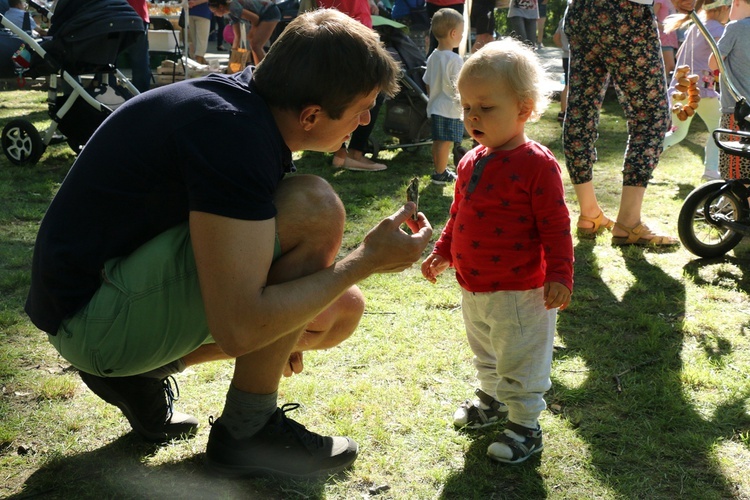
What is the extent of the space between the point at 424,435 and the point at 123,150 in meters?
1.24

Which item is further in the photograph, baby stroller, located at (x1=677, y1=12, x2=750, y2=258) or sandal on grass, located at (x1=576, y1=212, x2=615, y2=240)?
sandal on grass, located at (x1=576, y1=212, x2=615, y2=240)

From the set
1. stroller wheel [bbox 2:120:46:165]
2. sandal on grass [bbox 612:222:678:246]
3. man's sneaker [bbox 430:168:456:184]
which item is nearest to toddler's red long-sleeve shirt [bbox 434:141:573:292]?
sandal on grass [bbox 612:222:678:246]

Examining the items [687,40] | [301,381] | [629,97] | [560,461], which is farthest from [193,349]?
[687,40]

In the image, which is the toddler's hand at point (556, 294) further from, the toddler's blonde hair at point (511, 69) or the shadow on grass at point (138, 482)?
the shadow on grass at point (138, 482)

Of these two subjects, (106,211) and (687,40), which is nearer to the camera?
(106,211)

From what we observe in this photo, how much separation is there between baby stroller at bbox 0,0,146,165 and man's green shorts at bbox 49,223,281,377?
153 inches

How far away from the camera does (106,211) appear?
2.04 m

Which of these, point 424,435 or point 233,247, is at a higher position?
point 233,247

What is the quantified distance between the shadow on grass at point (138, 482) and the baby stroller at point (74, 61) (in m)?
3.80

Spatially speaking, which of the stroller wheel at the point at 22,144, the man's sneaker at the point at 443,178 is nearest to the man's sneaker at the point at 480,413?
the man's sneaker at the point at 443,178

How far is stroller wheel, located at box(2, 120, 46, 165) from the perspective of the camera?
5.95m

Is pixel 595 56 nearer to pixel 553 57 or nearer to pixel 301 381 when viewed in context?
pixel 301 381

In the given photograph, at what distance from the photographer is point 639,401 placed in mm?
2709

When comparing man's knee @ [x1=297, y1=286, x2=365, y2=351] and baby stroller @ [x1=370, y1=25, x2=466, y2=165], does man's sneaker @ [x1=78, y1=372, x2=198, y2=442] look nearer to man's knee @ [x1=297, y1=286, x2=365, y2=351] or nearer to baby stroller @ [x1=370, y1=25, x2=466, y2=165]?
man's knee @ [x1=297, y1=286, x2=365, y2=351]
